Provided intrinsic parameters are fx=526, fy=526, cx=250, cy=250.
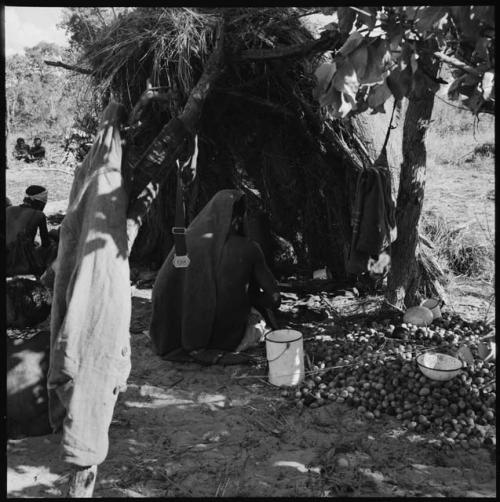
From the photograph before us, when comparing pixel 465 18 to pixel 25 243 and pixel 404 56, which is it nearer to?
pixel 404 56

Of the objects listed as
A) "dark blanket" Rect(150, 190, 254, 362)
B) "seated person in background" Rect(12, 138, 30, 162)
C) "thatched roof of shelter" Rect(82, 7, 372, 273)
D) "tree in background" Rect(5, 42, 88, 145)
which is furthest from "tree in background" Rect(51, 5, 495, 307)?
"tree in background" Rect(5, 42, 88, 145)

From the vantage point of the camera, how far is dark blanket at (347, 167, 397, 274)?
15.6 feet

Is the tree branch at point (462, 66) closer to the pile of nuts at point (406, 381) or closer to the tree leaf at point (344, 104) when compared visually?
the tree leaf at point (344, 104)

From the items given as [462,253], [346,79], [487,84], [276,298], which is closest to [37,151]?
[462,253]

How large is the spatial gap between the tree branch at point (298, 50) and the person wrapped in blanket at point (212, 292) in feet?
4.44

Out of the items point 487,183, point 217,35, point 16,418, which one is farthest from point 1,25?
point 487,183

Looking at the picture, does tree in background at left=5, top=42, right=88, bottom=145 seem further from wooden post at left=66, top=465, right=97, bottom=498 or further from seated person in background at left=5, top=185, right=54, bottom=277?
wooden post at left=66, top=465, right=97, bottom=498

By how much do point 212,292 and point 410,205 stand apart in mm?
2103

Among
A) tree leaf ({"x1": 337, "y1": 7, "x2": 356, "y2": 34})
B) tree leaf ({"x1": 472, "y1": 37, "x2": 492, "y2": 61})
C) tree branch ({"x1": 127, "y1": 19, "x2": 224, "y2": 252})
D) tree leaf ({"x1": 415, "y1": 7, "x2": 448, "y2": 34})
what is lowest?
tree branch ({"x1": 127, "y1": 19, "x2": 224, "y2": 252})

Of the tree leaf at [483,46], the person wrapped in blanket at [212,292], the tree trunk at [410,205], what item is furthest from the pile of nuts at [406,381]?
the tree leaf at [483,46]

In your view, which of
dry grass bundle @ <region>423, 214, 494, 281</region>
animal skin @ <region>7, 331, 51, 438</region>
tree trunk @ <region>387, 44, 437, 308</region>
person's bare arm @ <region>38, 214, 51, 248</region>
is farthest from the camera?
dry grass bundle @ <region>423, 214, 494, 281</region>

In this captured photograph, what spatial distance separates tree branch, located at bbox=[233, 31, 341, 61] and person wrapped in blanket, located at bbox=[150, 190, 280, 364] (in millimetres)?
1355

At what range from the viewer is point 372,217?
4.76m

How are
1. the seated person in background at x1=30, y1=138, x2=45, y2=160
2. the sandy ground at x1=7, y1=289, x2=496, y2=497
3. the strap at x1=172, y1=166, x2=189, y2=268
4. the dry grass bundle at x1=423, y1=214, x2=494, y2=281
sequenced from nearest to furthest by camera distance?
the strap at x1=172, y1=166, x2=189, y2=268 < the sandy ground at x1=7, y1=289, x2=496, y2=497 < the dry grass bundle at x1=423, y1=214, x2=494, y2=281 < the seated person in background at x1=30, y1=138, x2=45, y2=160
